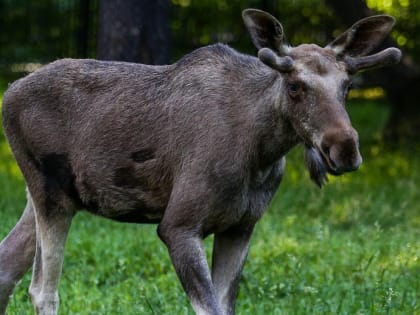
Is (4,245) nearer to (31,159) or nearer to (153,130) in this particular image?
(31,159)

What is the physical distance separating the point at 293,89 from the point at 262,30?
1.25ft

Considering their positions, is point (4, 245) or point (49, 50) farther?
point (49, 50)

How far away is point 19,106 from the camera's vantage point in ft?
20.8

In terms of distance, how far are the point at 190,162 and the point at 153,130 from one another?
38 centimetres

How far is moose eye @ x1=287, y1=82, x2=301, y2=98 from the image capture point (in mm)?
5297

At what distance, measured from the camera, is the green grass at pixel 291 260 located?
7.18m

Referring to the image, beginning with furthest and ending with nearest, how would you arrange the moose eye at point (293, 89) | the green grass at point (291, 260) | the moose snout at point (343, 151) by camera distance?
1. the green grass at point (291, 260)
2. the moose eye at point (293, 89)
3. the moose snout at point (343, 151)

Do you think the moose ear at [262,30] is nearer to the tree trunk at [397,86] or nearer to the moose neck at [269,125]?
the moose neck at [269,125]

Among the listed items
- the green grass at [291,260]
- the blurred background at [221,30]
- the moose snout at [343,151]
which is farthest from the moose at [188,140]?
the blurred background at [221,30]

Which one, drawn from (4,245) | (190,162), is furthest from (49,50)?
(190,162)

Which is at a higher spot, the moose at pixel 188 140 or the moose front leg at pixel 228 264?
the moose at pixel 188 140

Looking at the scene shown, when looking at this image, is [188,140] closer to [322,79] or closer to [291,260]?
[322,79]

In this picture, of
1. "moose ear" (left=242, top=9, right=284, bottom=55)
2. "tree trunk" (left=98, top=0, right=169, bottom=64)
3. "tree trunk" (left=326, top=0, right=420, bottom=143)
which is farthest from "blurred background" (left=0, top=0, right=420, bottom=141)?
"moose ear" (left=242, top=9, right=284, bottom=55)

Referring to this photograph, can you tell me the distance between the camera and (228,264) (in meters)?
6.01
